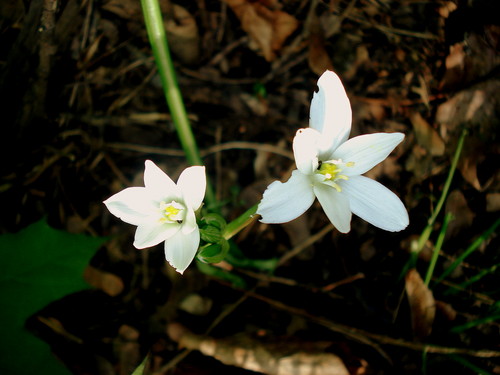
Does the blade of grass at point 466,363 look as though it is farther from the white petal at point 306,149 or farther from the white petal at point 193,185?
the white petal at point 193,185

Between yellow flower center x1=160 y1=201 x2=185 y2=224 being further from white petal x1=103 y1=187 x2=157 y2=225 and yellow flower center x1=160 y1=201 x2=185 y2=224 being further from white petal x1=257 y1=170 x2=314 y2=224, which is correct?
white petal x1=257 y1=170 x2=314 y2=224

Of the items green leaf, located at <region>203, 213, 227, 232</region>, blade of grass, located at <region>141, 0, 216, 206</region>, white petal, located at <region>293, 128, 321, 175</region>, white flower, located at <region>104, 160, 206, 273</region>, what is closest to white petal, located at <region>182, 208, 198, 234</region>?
white flower, located at <region>104, 160, 206, 273</region>

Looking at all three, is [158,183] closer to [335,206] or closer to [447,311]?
[335,206]

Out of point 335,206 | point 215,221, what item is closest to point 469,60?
point 335,206

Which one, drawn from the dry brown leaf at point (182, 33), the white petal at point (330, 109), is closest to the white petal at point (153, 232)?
the white petal at point (330, 109)

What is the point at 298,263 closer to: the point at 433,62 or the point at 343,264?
the point at 343,264
